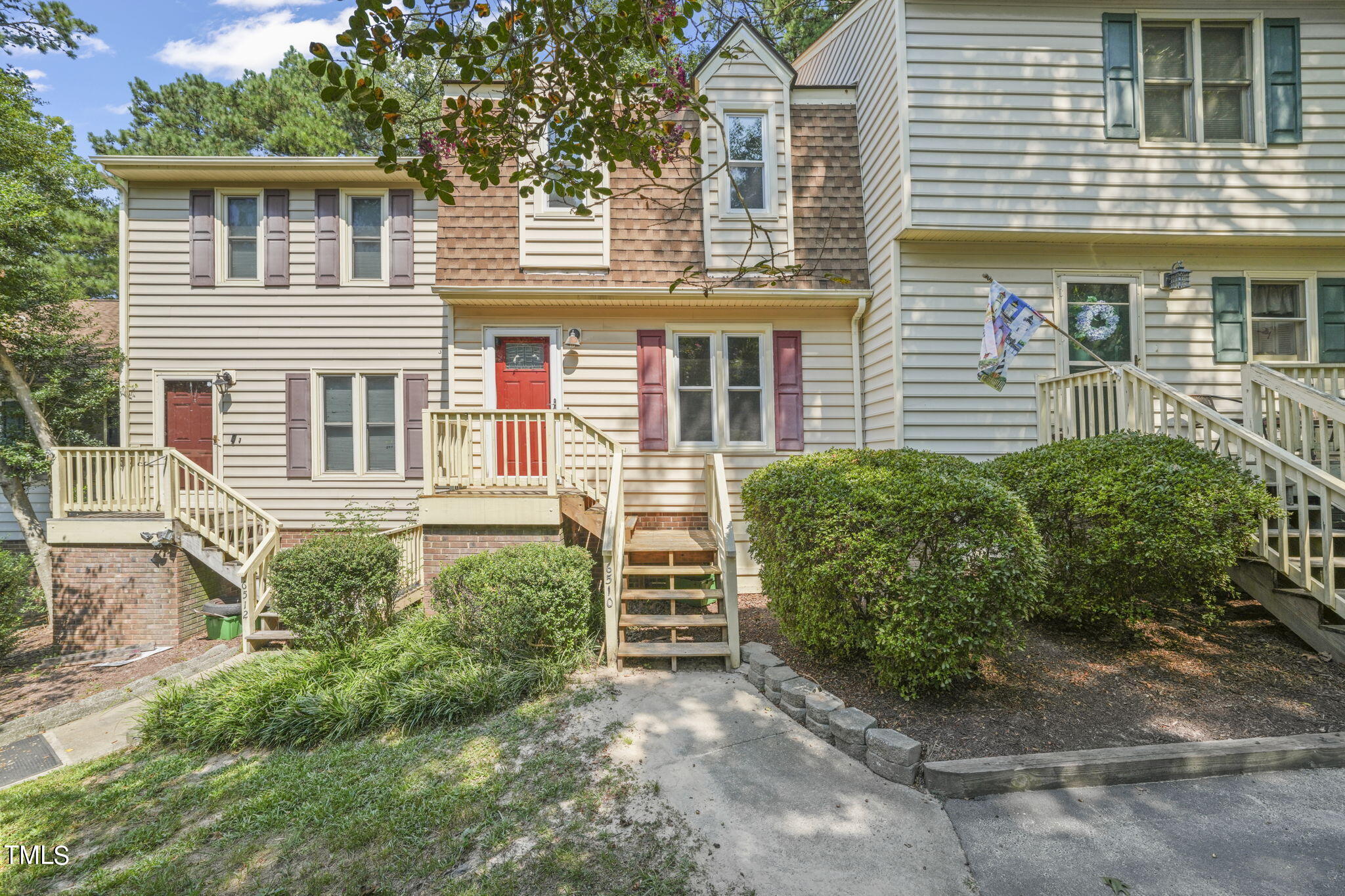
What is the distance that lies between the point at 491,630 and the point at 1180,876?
4327 millimetres

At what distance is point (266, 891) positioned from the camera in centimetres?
274

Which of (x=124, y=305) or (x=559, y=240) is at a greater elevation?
(x=559, y=240)

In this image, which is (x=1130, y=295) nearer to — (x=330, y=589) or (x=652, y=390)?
(x=652, y=390)

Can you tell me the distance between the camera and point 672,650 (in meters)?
4.88

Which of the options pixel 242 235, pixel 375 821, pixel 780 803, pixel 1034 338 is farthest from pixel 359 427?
pixel 1034 338

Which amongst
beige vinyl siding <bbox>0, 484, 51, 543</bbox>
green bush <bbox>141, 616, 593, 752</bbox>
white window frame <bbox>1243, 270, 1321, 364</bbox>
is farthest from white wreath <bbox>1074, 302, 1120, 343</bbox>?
beige vinyl siding <bbox>0, 484, 51, 543</bbox>

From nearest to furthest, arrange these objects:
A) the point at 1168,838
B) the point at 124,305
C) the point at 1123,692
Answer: the point at 1168,838 → the point at 1123,692 → the point at 124,305

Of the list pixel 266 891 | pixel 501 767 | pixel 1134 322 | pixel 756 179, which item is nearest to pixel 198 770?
pixel 266 891

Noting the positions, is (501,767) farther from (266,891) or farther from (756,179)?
(756,179)

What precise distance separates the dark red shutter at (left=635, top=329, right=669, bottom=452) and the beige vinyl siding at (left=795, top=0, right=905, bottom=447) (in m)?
2.70

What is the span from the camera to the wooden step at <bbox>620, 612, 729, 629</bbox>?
4.94 meters

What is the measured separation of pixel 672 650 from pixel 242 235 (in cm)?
880

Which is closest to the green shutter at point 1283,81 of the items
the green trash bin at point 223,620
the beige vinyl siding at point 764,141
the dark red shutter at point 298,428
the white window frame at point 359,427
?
the beige vinyl siding at point 764,141

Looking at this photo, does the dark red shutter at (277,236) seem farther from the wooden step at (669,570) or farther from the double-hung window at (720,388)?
the wooden step at (669,570)
